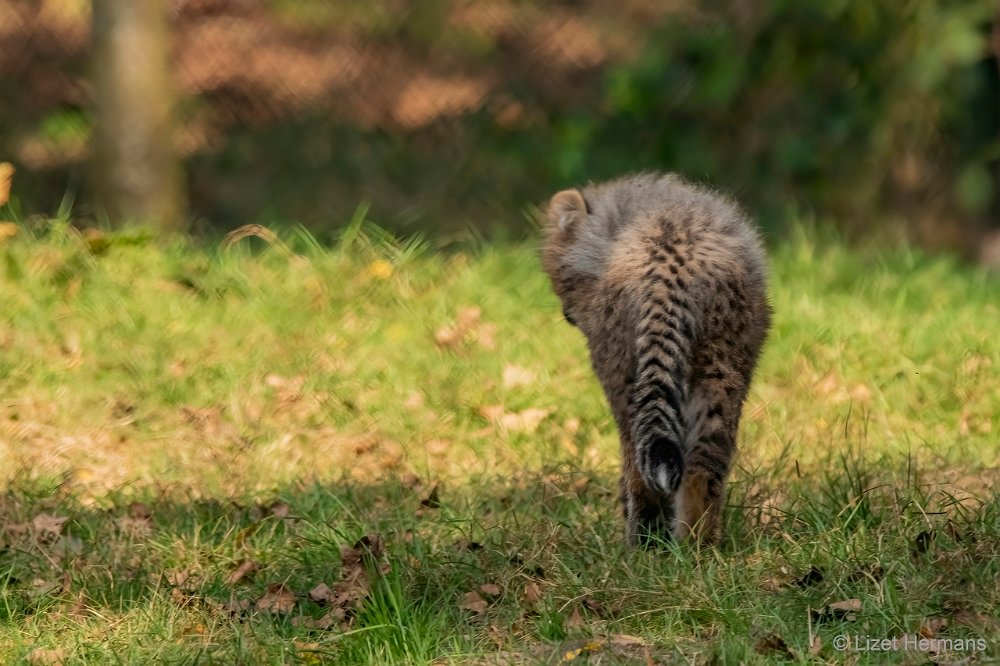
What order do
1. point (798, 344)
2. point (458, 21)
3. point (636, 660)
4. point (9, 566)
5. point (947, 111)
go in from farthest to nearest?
point (458, 21) → point (947, 111) → point (798, 344) → point (9, 566) → point (636, 660)

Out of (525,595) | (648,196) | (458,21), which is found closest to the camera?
(525,595)

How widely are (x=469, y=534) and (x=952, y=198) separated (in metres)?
7.49

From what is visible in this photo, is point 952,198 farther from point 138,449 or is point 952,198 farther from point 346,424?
point 138,449

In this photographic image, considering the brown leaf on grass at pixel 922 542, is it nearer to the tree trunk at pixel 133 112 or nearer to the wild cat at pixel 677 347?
Result: the wild cat at pixel 677 347

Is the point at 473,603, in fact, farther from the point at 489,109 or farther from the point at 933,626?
the point at 489,109

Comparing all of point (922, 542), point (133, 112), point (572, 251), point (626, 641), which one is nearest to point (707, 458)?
point (922, 542)

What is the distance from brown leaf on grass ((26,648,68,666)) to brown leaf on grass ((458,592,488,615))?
121cm

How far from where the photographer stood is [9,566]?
534 cm

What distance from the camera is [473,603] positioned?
487 cm

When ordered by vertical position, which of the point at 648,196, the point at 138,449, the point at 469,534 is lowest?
the point at 138,449

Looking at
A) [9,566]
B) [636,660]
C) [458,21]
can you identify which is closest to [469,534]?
[636,660]

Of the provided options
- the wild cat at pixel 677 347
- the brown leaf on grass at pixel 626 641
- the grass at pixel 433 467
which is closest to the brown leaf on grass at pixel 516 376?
the grass at pixel 433 467

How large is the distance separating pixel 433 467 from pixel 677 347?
81.6 inches

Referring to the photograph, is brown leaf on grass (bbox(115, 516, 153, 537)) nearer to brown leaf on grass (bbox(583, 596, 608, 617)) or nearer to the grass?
the grass
